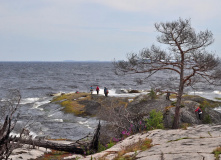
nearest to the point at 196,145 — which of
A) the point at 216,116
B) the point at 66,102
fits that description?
the point at 216,116

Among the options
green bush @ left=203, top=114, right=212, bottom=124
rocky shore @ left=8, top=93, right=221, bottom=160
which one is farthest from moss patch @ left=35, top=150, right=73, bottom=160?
green bush @ left=203, top=114, right=212, bottom=124

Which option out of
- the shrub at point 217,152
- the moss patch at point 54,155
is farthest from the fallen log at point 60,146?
the shrub at point 217,152

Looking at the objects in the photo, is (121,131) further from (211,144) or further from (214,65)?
(211,144)

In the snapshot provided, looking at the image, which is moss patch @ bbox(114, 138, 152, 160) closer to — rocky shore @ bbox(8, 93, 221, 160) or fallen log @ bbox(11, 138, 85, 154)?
rocky shore @ bbox(8, 93, 221, 160)

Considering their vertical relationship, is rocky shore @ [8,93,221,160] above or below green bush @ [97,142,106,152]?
above

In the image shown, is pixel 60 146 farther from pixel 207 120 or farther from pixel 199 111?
pixel 207 120

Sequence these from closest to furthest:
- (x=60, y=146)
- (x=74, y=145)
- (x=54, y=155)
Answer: (x=54, y=155), (x=74, y=145), (x=60, y=146)

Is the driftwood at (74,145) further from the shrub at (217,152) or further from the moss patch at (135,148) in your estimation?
the shrub at (217,152)

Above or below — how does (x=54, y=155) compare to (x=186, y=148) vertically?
below

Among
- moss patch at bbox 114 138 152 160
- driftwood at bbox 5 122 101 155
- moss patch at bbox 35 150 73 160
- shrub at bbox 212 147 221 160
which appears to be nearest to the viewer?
shrub at bbox 212 147 221 160

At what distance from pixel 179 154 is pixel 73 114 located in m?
24.8

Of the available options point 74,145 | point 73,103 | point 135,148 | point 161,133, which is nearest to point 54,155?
point 74,145

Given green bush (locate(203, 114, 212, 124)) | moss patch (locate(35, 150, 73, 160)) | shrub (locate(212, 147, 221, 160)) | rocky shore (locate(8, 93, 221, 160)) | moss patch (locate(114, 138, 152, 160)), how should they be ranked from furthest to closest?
green bush (locate(203, 114, 212, 124)) → moss patch (locate(35, 150, 73, 160)) → moss patch (locate(114, 138, 152, 160)) → rocky shore (locate(8, 93, 221, 160)) → shrub (locate(212, 147, 221, 160))

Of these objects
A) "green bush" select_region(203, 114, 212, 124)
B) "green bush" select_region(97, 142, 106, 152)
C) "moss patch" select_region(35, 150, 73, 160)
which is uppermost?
"green bush" select_region(203, 114, 212, 124)
